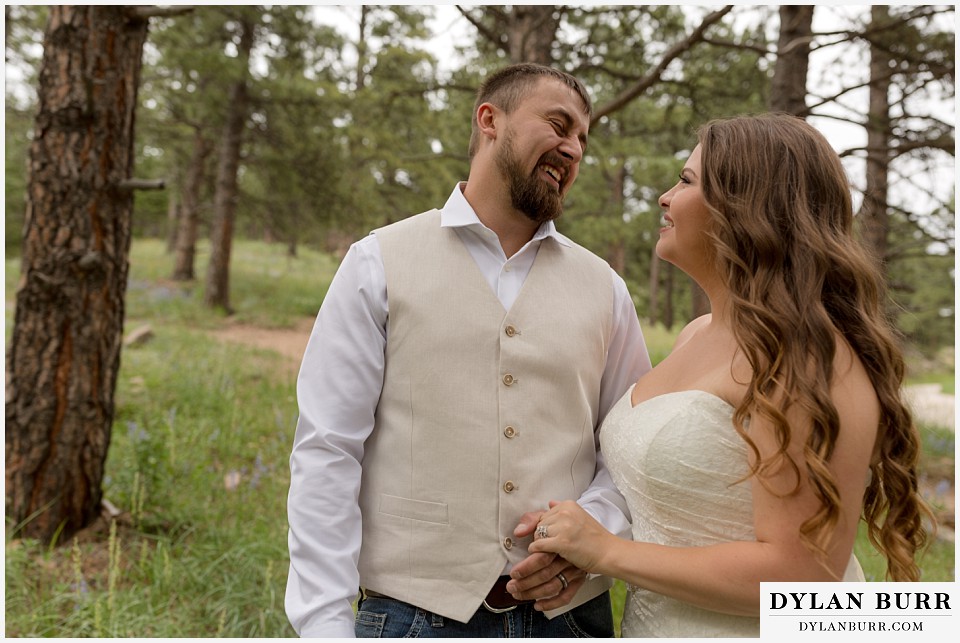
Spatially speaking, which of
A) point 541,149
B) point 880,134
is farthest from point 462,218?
point 880,134

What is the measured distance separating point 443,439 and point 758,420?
81cm

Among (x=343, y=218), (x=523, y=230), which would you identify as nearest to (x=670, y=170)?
(x=523, y=230)

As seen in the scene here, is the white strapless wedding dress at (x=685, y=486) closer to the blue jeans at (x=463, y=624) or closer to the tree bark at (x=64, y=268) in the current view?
the blue jeans at (x=463, y=624)

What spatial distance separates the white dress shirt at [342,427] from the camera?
1.92m

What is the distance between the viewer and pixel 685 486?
194 cm

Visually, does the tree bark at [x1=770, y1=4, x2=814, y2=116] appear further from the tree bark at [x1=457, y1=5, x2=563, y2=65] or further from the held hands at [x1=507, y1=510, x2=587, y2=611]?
the held hands at [x1=507, y1=510, x2=587, y2=611]

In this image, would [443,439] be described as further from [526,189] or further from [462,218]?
[526,189]

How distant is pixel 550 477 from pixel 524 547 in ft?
0.67

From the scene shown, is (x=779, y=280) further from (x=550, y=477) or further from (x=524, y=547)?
(x=524, y=547)

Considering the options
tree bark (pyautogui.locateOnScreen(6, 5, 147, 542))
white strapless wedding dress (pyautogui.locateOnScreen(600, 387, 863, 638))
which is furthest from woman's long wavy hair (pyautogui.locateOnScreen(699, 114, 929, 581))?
tree bark (pyautogui.locateOnScreen(6, 5, 147, 542))

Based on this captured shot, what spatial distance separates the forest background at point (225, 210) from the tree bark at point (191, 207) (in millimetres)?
172

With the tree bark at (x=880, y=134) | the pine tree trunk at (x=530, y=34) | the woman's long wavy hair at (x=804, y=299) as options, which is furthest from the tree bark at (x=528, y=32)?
the woman's long wavy hair at (x=804, y=299)

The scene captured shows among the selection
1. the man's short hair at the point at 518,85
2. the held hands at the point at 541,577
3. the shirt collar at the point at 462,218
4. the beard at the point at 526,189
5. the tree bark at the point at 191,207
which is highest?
the tree bark at the point at 191,207

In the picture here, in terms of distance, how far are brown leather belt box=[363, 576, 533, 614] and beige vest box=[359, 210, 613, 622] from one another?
0.18 feet
